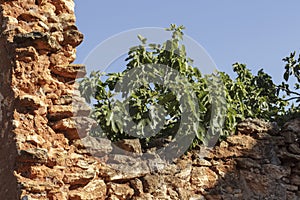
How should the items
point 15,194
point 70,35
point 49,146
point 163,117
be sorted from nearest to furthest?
point 15,194 → point 49,146 → point 70,35 → point 163,117

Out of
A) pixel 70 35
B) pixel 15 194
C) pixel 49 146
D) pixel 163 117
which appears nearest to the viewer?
pixel 15 194

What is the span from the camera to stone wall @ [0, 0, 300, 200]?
13.3 ft

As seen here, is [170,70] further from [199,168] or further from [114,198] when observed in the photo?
[114,198]

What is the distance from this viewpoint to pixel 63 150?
4277 mm

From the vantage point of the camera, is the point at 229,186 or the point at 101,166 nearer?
the point at 101,166

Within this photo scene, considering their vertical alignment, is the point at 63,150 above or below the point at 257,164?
below

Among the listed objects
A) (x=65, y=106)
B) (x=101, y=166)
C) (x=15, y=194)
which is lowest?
(x=15, y=194)

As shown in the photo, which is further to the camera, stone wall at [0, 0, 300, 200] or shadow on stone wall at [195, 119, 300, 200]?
shadow on stone wall at [195, 119, 300, 200]

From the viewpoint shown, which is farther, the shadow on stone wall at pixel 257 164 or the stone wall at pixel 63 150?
the shadow on stone wall at pixel 257 164

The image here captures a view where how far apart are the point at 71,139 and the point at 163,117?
90 cm

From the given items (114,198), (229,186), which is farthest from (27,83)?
(229,186)

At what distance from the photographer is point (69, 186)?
4211 mm

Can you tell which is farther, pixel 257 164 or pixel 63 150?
pixel 257 164

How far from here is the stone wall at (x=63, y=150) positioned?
4047 millimetres
